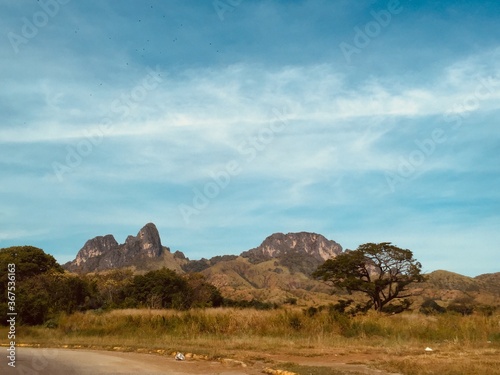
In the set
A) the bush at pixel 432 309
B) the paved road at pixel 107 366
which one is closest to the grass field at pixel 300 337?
the paved road at pixel 107 366

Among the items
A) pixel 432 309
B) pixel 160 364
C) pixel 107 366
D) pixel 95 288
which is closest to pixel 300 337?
pixel 160 364

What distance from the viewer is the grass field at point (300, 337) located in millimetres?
13312

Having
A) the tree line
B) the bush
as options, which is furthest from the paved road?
the tree line

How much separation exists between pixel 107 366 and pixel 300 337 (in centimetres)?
1074

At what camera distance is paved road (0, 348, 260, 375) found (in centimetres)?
1134

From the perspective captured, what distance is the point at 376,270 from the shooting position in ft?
130

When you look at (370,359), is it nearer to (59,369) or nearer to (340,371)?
(340,371)

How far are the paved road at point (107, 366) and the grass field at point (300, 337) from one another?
4.34ft

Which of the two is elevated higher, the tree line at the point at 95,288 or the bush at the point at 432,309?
the tree line at the point at 95,288

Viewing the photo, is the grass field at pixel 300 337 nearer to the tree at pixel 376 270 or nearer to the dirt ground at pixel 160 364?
the dirt ground at pixel 160 364

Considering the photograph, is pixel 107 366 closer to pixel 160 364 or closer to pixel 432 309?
pixel 160 364

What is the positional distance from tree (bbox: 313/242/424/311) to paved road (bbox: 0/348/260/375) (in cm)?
2529

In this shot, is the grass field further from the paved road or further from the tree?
the tree

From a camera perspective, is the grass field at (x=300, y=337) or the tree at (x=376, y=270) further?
the tree at (x=376, y=270)
